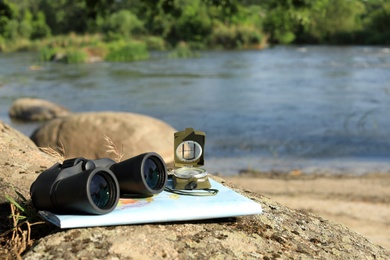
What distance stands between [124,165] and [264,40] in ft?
198

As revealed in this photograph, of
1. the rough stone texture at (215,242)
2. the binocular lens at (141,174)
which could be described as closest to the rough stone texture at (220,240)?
the rough stone texture at (215,242)

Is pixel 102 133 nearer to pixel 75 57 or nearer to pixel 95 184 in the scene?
pixel 95 184

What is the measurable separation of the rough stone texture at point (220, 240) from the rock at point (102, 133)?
6.50 meters

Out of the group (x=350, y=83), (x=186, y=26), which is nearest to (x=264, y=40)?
(x=186, y=26)

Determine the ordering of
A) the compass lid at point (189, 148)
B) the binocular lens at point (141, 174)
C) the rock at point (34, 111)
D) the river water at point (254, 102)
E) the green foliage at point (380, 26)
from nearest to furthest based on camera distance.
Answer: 1. the binocular lens at point (141, 174)
2. the compass lid at point (189, 148)
3. the river water at point (254, 102)
4. the rock at point (34, 111)
5. the green foliage at point (380, 26)

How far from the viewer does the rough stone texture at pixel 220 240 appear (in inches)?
76.3

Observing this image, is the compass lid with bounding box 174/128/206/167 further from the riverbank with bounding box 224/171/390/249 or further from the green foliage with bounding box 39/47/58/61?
the green foliage with bounding box 39/47/58/61

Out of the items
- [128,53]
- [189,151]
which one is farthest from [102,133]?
[128,53]

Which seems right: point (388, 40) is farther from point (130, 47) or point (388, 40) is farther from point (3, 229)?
point (3, 229)

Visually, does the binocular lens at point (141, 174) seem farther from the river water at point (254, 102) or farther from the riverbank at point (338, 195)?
the river water at point (254, 102)

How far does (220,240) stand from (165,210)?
220 mm

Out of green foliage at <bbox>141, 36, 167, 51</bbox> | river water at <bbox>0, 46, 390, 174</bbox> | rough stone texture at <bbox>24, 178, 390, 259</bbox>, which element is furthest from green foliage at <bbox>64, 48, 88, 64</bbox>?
rough stone texture at <bbox>24, 178, 390, 259</bbox>

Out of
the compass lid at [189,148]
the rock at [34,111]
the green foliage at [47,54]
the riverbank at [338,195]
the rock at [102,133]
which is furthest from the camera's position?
the green foliage at [47,54]

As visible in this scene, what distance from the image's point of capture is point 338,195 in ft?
30.1
